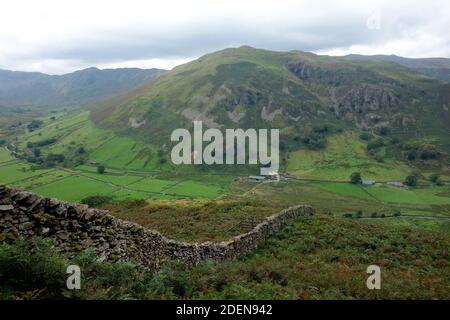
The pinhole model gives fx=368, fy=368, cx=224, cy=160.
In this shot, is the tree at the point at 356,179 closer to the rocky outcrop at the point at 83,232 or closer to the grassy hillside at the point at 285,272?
the grassy hillside at the point at 285,272

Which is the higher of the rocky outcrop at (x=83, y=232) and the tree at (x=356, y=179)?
the rocky outcrop at (x=83, y=232)

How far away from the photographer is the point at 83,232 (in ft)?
44.1

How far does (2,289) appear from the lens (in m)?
9.54

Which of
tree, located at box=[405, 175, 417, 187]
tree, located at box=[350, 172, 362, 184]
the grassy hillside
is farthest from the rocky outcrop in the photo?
tree, located at box=[405, 175, 417, 187]

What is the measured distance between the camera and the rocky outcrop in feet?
37.6

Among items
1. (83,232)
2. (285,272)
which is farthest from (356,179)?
(83,232)

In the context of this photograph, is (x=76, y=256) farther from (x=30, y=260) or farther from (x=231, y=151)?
(x=231, y=151)

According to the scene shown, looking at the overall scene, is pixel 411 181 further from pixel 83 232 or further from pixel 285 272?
pixel 83 232

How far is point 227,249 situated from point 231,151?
568 ft

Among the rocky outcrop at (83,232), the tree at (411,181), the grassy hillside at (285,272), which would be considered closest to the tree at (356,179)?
the tree at (411,181)

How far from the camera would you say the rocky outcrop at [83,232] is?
452 inches
